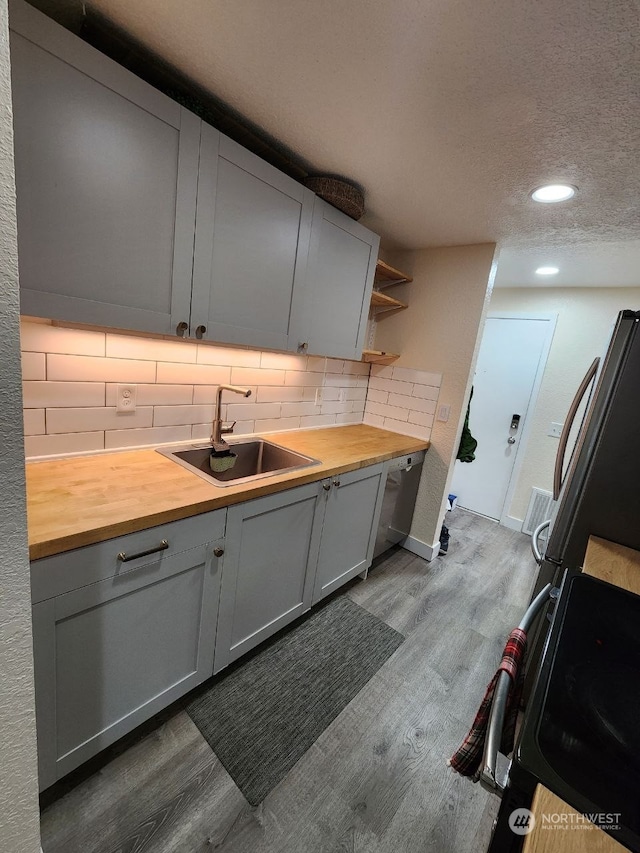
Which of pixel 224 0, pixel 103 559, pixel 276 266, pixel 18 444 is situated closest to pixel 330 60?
pixel 224 0

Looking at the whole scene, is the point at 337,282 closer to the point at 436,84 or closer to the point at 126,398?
the point at 436,84

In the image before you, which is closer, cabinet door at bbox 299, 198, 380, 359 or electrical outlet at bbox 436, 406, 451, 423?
cabinet door at bbox 299, 198, 380, 359

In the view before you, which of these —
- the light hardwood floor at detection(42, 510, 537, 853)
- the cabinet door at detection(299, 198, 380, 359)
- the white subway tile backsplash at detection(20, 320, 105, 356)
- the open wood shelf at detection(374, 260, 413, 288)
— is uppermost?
the open wood shelf at detection(374, 260, 413, 288)

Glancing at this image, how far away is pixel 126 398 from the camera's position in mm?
1438

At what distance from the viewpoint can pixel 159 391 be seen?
5.07 feet

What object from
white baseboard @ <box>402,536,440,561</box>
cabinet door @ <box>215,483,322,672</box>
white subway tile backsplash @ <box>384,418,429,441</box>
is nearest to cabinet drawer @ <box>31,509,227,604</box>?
cabinet door @ <box>215,483,322,672</box>

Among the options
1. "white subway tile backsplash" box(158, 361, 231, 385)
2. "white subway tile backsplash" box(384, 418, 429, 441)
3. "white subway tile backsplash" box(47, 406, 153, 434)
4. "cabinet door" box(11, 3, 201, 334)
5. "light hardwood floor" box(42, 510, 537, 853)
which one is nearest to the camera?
"cabinet door" box(11, 3, 201, 334)

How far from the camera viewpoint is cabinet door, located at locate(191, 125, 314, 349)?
4.10 ft

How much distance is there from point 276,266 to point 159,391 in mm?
781

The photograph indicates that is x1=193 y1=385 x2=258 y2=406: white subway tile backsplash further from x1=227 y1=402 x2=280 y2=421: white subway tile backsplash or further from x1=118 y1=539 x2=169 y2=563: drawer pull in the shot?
x1=118 y1=539 x2=169 y2=563: drawer pull

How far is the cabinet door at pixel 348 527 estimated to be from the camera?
1776 millimetres

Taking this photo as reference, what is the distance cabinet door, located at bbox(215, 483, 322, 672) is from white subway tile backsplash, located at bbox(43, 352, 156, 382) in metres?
0.73

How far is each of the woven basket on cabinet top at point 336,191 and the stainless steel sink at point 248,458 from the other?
50.2 inches

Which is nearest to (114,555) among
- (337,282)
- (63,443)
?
(63,443)
